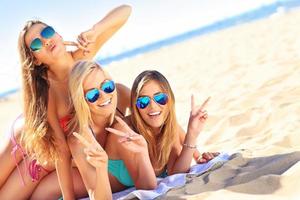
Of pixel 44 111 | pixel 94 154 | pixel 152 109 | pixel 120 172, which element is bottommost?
pixel 120 172

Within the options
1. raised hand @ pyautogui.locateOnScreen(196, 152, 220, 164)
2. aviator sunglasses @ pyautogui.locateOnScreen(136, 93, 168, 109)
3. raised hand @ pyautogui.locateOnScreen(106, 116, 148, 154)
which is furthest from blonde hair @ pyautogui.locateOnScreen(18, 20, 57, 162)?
raised hand @ pyautogui.locateOnScreen(196, 152, 220, 164)

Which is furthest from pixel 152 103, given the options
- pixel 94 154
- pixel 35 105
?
pixel 35 105

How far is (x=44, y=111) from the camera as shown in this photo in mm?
3221

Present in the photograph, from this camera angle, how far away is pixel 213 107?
6215 mm

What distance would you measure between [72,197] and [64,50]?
3.28 ft

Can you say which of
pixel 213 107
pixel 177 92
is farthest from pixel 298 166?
pixel 177 92

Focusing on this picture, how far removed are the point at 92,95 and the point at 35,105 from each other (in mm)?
467

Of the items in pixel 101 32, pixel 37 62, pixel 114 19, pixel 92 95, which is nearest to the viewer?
pixel 92 95

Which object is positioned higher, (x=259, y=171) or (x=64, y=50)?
(x=64, y=50)

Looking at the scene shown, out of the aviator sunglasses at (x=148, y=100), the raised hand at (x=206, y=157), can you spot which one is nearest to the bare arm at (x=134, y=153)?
the aviator sunglasses at (x=148, y=100)

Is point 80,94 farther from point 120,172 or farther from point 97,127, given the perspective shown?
point 120,172

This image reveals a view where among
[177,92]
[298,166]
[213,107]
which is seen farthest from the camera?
[177,92]

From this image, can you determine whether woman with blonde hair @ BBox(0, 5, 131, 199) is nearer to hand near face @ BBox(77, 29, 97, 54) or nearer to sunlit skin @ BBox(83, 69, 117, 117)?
hand near face @ BBox(77, 29, 97, 54)

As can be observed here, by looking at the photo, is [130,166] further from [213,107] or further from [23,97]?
[213,107]
